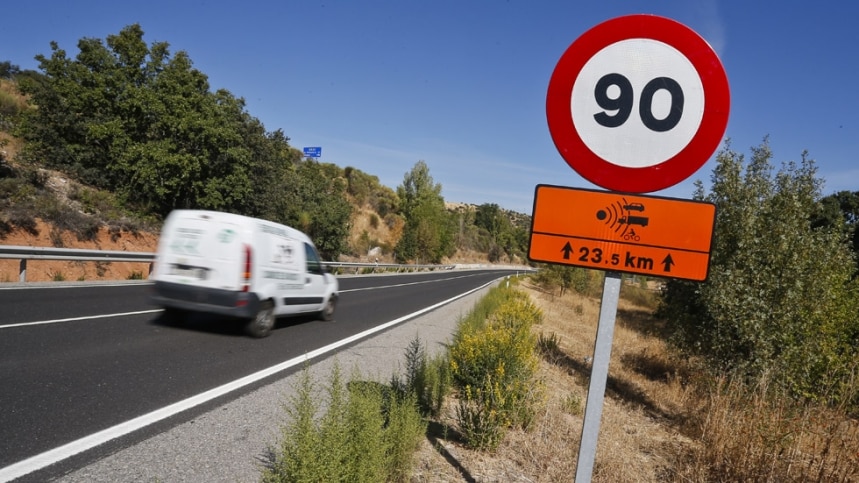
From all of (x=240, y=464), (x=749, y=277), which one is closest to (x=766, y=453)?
(x=240, y=464)

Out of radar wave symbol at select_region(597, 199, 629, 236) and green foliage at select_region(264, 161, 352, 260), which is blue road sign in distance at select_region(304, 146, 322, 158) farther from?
radar wave symbol at select_region(597, 199, 629, 236)

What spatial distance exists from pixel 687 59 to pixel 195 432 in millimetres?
4220

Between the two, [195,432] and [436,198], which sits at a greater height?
[436,198]

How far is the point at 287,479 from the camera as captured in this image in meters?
2.50

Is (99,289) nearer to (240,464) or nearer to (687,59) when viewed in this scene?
(240,464)

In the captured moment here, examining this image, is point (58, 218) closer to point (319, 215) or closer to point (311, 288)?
point (311, 288)

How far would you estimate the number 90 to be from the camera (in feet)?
6.75

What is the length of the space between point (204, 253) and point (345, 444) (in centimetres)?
663

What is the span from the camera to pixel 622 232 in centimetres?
209

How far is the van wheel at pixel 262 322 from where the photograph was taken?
28.3 feet

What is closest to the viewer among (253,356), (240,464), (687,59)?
(687,59)

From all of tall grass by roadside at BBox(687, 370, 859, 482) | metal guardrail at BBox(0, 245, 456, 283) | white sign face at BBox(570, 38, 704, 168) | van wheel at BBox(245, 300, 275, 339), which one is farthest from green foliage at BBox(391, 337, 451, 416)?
metal guardrail at BBox(0, 245, 456, 283)

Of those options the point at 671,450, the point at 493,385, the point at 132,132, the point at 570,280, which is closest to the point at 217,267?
the point at 493,385

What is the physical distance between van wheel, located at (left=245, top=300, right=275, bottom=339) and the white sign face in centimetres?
765
